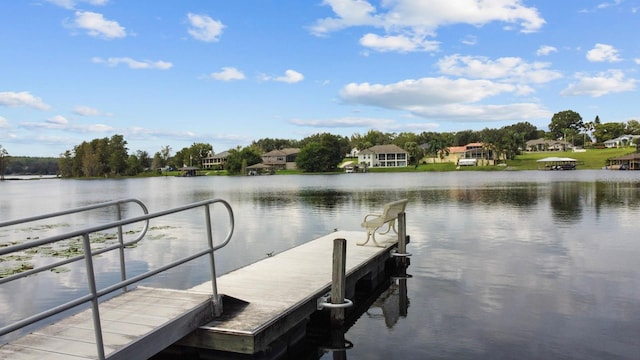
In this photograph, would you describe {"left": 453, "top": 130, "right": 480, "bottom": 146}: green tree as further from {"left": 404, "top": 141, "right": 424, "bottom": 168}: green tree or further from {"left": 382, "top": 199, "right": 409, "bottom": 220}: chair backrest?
{"left": 382, "top": 199, "right": 409, "bottom": 220}: chair backrest

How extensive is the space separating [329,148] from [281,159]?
112 feet

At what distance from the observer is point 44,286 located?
1332 centimetres

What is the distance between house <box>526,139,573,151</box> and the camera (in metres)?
162

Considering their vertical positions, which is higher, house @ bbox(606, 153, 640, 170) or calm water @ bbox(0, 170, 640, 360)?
house @ bbox(606, 153, 640, 170)

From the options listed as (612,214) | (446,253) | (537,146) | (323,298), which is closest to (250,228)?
(446,253)

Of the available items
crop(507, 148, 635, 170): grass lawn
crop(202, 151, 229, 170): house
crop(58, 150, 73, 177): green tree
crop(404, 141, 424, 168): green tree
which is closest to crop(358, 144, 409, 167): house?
crop(404, 141, 424, 168): green tree

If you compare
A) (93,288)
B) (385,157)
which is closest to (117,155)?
(385,157)

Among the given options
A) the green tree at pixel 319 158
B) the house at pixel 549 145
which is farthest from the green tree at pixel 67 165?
the house at pixel 549 145

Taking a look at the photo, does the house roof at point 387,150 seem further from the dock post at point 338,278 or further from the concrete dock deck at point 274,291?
Result: the dock post at point 338,278

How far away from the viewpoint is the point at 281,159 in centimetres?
17475

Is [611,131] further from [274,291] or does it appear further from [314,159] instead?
[274,291]

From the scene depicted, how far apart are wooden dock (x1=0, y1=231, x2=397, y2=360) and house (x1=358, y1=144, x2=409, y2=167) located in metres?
147

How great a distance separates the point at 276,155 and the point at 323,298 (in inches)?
6679

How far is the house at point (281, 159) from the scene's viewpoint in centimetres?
17138
